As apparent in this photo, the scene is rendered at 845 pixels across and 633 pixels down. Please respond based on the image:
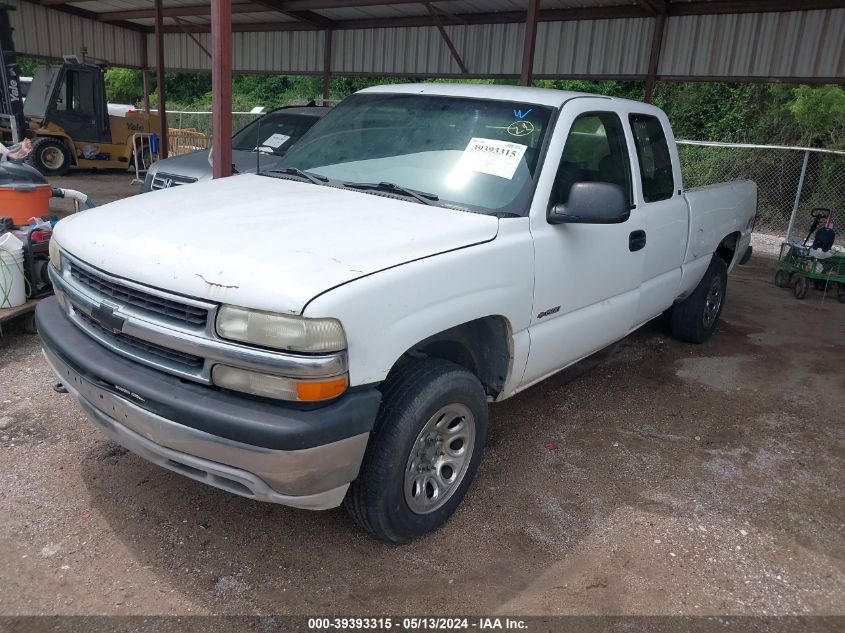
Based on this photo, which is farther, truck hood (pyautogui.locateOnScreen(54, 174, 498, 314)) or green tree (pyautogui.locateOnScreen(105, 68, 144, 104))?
green tree (pyautogui.locateOnScreen(105, 68, 144, 104))

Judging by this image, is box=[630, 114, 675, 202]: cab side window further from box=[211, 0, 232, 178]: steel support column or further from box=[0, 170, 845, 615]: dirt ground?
box=[211, 0, 232, 178]: steel support column

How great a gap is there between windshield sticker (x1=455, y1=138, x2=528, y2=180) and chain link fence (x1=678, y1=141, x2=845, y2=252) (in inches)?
466

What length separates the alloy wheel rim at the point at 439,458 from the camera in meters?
3.00

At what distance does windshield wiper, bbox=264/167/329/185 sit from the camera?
380 centimetres

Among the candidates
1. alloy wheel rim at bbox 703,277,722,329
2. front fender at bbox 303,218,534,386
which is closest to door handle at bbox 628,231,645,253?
front fender at bbox 303,218,534,386

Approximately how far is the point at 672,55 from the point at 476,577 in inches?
453

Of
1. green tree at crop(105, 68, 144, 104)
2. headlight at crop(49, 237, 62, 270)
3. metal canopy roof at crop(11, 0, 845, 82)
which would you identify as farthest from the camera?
green tree at crop(105, 68, 144, 104)

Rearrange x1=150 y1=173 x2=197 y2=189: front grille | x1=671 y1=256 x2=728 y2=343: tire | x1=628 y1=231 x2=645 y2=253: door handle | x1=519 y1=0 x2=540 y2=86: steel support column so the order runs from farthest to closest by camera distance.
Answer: x1=519 y1=0 x2=540 y2=86: steel support column, x1=150 y1=173 x2=197 y2=189: front grille, x1=671 y1=256 x2=728 y2=343: tire, x1=628 y1=231 x2=645 y2=253: door handle

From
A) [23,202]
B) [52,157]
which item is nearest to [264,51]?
[52,157]

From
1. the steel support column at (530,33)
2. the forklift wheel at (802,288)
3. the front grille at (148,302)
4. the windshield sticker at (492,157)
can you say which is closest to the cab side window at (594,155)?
the windshield sticker at (492,157)

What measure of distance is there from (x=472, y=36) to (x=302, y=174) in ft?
38.6

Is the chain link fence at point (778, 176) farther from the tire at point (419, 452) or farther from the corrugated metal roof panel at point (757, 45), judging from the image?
the tire at point (419, 452)

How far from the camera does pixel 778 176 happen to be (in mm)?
15375

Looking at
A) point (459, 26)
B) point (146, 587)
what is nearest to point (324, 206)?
point (146, 587)
